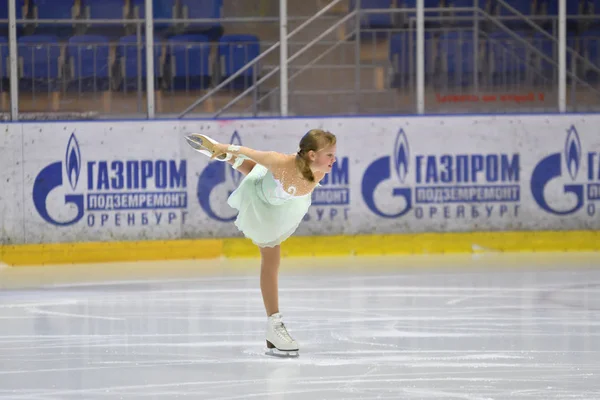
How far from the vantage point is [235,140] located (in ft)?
45.6

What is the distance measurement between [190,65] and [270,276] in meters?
8.24

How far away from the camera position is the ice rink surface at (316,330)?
6.55 m

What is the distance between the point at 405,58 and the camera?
15.3 m

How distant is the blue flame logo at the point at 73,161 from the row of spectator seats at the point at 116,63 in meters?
1.14

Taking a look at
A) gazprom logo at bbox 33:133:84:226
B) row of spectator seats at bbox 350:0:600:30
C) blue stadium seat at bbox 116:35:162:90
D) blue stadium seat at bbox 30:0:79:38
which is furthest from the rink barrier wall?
blue stadium seat at bbox 30:0:79:38

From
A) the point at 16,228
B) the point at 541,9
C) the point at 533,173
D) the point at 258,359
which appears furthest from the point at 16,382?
the point at 541,9

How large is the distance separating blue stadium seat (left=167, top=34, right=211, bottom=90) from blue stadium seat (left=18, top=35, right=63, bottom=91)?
4.98ft

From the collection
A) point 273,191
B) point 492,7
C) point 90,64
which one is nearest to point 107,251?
point 90,64

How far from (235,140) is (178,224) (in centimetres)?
118

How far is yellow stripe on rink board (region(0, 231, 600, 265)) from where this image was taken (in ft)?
43.8

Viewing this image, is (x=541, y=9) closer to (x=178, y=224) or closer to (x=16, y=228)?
(x=178, y=224)

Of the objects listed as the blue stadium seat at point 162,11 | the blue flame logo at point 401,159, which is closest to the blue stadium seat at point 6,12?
the blue stadium seat at point 162,11

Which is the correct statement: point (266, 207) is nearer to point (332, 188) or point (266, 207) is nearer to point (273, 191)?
point (273, 191)

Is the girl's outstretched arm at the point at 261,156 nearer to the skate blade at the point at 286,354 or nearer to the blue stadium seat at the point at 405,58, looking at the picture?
the skate blade at the point at 286,354
